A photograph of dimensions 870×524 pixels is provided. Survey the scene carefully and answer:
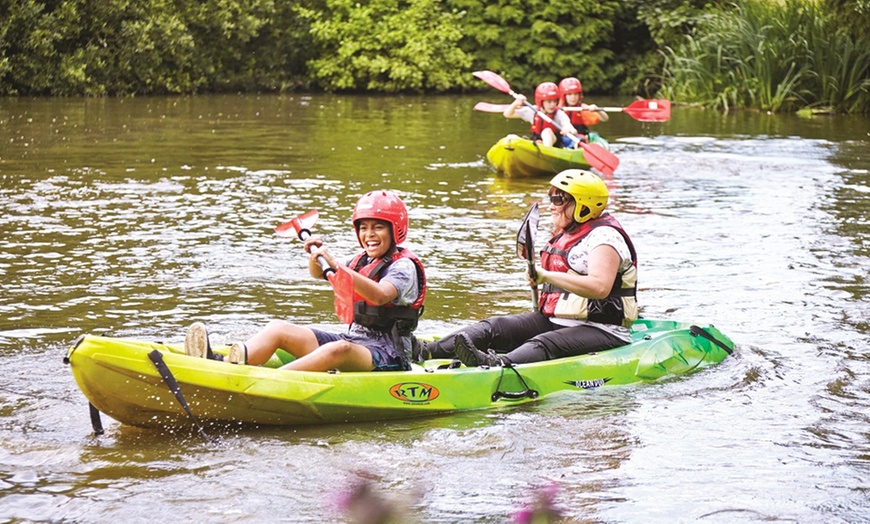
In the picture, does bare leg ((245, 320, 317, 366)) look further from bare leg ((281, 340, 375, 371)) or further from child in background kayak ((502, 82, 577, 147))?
child in background kayak ((502, 82, 577, 147))

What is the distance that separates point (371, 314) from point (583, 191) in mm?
1419

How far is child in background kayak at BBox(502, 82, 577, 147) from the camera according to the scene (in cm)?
1463

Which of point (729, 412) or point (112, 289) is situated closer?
point (729, 412)

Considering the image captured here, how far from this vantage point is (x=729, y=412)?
627cm

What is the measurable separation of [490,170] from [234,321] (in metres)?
8.22

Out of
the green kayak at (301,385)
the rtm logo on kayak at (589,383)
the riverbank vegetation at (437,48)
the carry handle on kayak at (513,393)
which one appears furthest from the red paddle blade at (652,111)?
the carry handle on kayak at (513,393)

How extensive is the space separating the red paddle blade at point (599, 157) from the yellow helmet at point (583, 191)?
6.82 metres

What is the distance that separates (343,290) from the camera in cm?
561

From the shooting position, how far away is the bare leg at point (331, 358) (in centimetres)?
577

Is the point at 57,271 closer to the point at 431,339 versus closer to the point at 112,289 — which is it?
the point at 112,289

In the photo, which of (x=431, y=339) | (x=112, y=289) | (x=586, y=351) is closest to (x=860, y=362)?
(x=586, y=351)

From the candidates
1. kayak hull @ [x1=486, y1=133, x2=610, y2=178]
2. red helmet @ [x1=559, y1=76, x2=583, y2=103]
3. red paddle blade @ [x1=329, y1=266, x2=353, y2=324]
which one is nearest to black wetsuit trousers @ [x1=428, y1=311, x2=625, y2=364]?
red paddle blade @ [x1=329, y1=266, x2=353, y2=324]

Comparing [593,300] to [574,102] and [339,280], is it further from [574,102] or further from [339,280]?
[574,102]

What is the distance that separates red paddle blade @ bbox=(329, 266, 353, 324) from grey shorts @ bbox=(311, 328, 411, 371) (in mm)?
239
